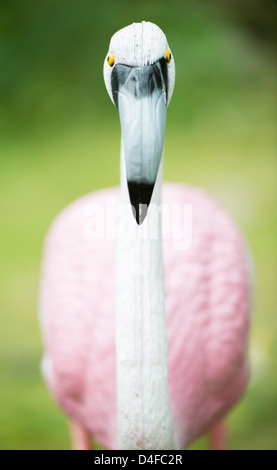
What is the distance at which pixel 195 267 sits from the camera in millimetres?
983

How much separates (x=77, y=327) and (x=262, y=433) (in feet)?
1.94

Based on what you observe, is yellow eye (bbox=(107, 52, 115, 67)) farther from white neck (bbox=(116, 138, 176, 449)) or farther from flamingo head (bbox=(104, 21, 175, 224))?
white neck (bbox=(116, 138, 176, 449))

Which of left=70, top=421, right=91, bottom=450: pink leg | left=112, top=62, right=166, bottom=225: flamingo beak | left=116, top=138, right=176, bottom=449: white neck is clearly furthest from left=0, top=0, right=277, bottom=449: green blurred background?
left=112, top=62, right=166, bottom=225: flamingo beak

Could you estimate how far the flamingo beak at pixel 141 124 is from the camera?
597 millimetres

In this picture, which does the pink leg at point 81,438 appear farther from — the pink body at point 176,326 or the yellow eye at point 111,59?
the yellow eye at point 111,59

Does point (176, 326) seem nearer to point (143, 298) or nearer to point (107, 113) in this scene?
point (143, 298)

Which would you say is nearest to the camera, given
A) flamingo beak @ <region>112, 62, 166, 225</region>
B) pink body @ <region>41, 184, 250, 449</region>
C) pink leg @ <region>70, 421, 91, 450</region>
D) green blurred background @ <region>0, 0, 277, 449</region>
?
flamingo beak @ <region>112, 62, 166, 225</region>

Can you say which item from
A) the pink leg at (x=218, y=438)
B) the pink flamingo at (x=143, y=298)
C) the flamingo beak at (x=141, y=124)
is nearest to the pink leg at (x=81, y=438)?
the pink flamingo at (x=143, y=298)

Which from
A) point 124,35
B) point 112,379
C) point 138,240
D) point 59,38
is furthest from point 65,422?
point 59,38

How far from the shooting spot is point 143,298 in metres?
0.69

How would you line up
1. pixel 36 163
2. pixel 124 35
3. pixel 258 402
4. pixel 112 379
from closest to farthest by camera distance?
pixel 124 35, pixel 112 379, pixel 258 402, pixel 36 163

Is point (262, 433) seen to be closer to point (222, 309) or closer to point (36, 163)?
point (222, 309)

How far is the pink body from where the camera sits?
902 millimetres

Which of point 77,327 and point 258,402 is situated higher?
point 77,327
